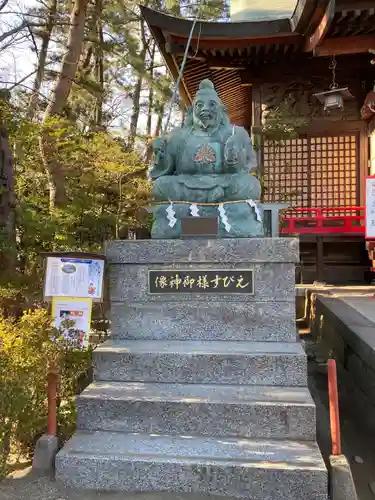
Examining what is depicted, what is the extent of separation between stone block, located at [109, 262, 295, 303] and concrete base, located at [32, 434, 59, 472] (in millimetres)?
1276

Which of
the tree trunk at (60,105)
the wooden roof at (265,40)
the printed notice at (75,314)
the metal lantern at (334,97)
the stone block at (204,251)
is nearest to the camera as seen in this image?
the printed notice at (75,314)

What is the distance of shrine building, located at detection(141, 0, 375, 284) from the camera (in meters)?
8.41

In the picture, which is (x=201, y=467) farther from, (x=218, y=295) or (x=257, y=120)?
(x=257, y=120)

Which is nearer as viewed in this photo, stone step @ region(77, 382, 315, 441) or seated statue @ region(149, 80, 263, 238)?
stone step @ region(77, 382, 315, 441)

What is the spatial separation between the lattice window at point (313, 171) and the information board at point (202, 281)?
7037mm

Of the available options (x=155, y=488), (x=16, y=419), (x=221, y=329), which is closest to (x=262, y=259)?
(x=221, y=329)

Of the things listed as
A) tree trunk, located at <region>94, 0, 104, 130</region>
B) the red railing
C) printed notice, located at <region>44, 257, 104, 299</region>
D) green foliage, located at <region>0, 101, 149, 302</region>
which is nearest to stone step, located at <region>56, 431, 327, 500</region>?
printed notice, located at <region>44, 257, 104, 299</region>

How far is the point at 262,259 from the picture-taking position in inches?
144

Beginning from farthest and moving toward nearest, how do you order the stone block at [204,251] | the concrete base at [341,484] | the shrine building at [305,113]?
the shrine building at [305,113] < the stone block at [204,251] < the concrete base at [341,484]

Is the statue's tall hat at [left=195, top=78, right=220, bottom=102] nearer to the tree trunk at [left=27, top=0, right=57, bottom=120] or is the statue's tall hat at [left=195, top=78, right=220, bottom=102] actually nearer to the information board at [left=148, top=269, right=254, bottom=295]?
the information board at [left=148, top=269, right=254, bottom=295]

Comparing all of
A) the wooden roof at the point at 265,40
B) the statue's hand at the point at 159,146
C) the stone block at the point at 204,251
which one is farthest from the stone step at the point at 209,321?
the wooden roof at the point at 265,40

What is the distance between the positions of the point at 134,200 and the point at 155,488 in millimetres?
4999

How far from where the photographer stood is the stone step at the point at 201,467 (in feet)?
8.79

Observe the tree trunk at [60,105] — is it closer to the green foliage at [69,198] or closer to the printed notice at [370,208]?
the green foliage at [69,198]
